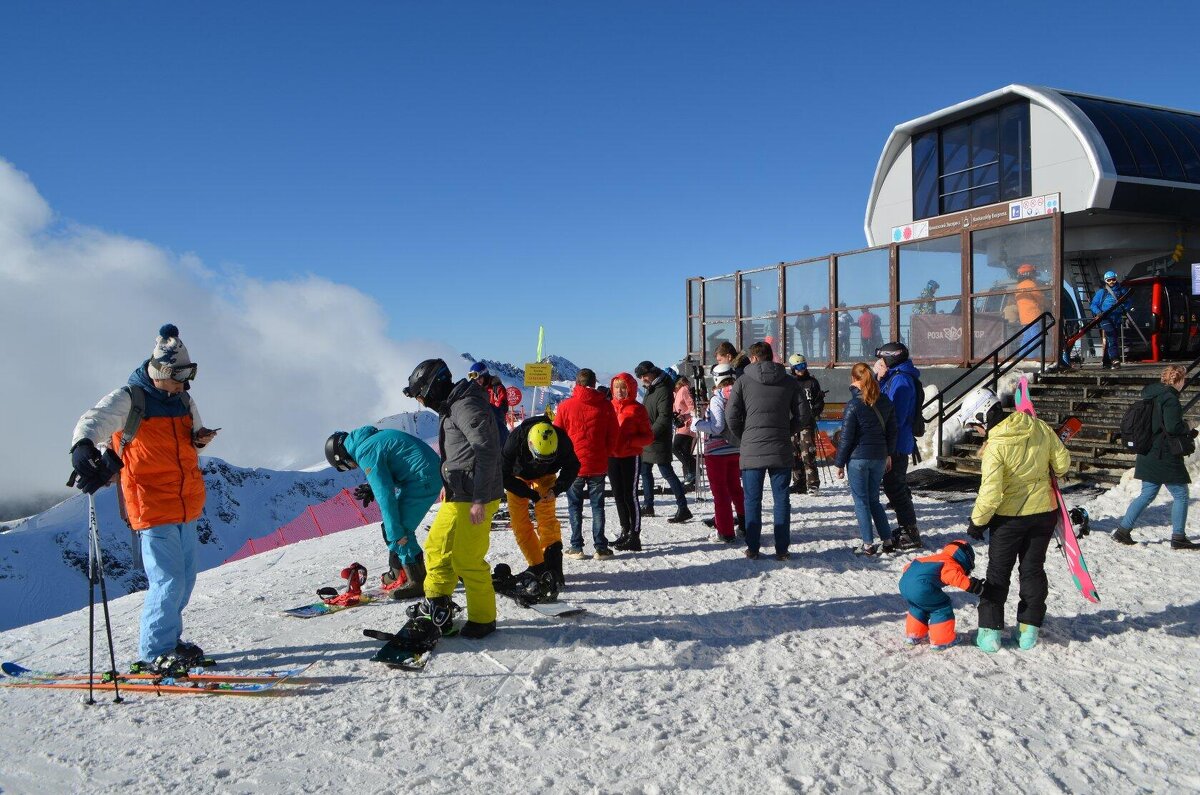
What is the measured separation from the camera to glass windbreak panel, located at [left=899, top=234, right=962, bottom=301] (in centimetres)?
1315

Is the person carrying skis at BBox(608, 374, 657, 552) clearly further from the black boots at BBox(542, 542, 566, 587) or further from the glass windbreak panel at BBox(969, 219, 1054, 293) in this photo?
the glass windbreak panel at BBox(969, 219, 1054, 293)

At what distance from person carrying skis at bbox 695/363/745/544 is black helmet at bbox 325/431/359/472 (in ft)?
10.2

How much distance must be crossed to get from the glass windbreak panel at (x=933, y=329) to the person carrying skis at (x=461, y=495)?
11018mm

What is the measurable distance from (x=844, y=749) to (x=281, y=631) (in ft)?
12.0

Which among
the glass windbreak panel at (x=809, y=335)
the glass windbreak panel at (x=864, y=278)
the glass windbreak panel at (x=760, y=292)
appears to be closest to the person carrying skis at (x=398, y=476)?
the glass windbreak panel at (x=864, y=278)

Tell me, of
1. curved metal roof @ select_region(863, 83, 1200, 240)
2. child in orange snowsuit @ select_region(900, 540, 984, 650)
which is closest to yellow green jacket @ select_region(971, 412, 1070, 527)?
child in orange snowsuit @ select_region(900, 540, 984, 650)

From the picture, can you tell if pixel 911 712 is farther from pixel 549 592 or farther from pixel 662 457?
pixel 662 457

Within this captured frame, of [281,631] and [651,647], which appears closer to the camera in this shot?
[651,647]

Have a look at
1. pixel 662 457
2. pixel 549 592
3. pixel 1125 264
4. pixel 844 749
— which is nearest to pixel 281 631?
pixel 549 592

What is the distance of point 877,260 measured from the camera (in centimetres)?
1445

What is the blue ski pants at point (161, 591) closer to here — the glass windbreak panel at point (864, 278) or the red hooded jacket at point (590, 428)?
the red hooded jacket at point (590, 428)

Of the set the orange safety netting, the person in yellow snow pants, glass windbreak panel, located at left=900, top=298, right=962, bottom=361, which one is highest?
glass windbreak panel, located at left=900, top=298, right=962, bottom=361

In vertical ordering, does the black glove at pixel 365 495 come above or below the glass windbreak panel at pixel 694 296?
below

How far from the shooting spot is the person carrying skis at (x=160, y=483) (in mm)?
4164
